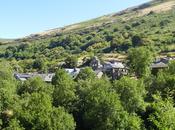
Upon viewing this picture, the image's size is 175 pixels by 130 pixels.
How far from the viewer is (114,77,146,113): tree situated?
105m

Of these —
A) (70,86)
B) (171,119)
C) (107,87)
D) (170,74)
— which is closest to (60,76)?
(70,86)

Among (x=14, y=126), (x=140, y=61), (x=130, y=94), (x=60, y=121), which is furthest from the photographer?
(x=140, y=61)

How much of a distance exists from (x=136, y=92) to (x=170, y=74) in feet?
66.8

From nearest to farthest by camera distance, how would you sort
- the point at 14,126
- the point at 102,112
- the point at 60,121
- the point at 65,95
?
the point at 14,126 < the point at 60,121 < the point at 102,112 < the point at 65,95

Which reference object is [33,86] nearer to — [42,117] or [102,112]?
[102,112]

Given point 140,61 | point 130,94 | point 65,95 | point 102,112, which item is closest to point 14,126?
point 102,112

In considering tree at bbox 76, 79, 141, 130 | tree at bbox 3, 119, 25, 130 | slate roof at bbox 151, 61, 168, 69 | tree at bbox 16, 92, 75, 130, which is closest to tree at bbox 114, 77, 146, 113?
tree at bbox 76, 79, 141, 130

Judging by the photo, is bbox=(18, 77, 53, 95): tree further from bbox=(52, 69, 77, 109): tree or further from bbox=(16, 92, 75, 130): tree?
bbox=(16, 92, 75, 130): tree

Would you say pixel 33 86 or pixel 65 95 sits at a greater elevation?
pixel 65 95

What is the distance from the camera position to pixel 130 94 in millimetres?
107125

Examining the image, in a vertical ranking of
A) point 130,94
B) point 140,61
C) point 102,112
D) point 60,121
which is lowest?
point 140,61

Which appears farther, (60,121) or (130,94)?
(130,94)

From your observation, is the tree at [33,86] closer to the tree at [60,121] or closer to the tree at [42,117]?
the tree at [42,117]

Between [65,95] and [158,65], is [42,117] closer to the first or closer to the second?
[65,95]
